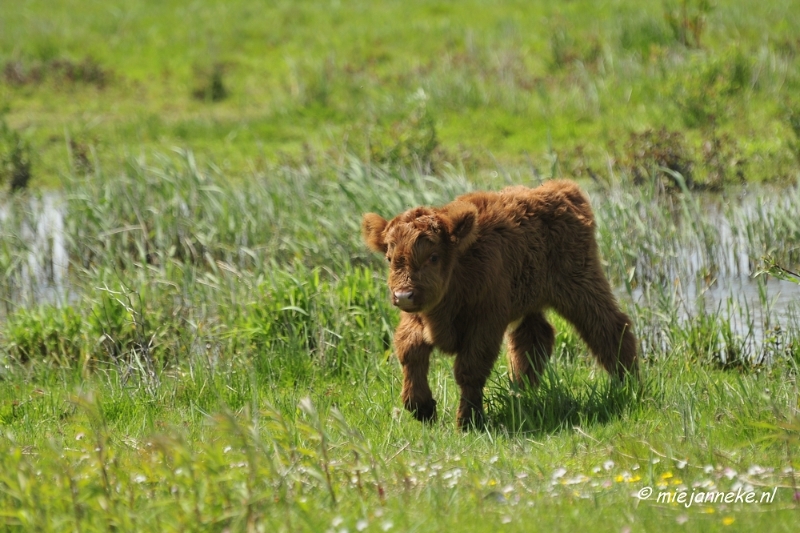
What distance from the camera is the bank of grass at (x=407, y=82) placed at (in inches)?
499

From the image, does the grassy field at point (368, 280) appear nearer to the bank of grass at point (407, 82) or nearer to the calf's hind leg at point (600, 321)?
the bank of grass at point (407, 82)

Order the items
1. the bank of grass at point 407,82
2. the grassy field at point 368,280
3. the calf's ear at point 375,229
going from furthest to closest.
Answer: the bank of grass at point 407,82 < the calf's ear at point 375,229 < the grassy field at point 368,280

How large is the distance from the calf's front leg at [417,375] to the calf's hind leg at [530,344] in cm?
88

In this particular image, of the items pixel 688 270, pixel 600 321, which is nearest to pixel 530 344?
pixel 600 321

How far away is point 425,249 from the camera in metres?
4.88

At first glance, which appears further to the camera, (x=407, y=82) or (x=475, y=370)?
(x=407, y=82)

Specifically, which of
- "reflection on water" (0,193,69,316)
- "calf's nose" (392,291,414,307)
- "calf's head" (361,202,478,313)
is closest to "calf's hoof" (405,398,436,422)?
"calf's head" (361,202,478,313)

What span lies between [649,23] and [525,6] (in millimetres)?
4892

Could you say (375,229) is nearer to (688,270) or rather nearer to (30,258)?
(688,270)

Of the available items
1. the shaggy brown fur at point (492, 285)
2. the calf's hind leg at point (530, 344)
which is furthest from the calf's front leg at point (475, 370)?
the calf's hind leg at point (530, 344)

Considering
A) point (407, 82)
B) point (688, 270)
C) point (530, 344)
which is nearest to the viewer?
point (530, 344)

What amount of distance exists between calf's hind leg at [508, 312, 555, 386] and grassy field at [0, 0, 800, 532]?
22cm

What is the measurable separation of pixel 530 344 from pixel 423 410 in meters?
1.06

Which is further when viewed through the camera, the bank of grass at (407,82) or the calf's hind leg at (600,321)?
the bank of grass at (407,82)
